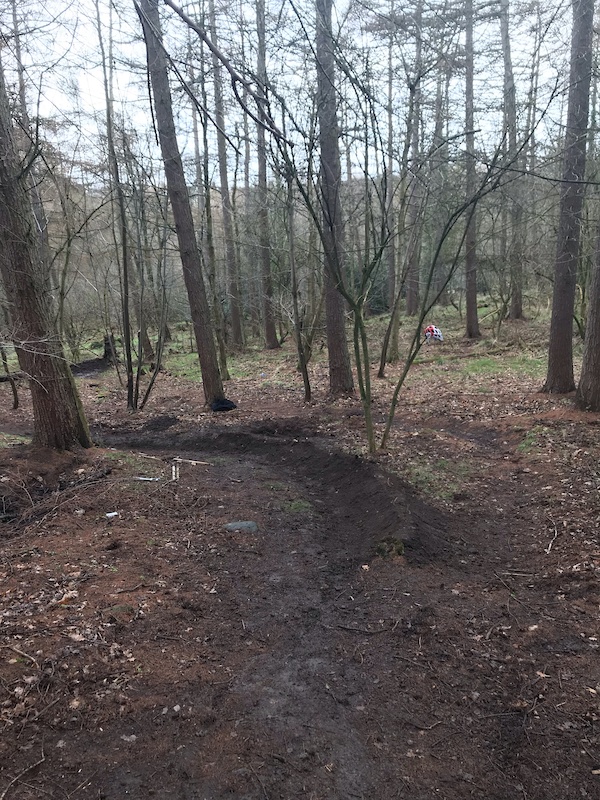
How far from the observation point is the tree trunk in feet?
25.4

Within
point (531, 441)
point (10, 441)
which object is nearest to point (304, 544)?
point (531, 441)

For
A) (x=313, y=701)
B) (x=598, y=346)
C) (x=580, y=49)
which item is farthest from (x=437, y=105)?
(x=313, y=701)

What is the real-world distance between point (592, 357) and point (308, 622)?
630 centimetres

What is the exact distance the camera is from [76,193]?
11953mm

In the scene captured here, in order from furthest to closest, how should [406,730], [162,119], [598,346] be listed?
[162,119]
[598,346]
[406,730]

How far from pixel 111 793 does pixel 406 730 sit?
1623mm

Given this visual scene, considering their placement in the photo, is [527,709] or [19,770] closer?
[19,770]

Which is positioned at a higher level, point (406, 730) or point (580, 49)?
point (580, 49)

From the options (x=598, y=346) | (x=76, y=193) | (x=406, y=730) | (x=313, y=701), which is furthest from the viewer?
(x=76, y=193)

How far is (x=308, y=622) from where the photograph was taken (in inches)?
160

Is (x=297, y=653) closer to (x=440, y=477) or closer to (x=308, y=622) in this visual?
(x=308, y=622)

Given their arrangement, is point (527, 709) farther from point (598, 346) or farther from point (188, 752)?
point (598, 346)

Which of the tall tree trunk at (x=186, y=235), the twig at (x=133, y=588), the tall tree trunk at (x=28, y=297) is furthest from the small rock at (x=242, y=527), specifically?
the tall tree trunk at (x=186, y=235)

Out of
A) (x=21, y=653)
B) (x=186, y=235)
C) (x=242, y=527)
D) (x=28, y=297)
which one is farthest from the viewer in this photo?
(x=186, y=235)
